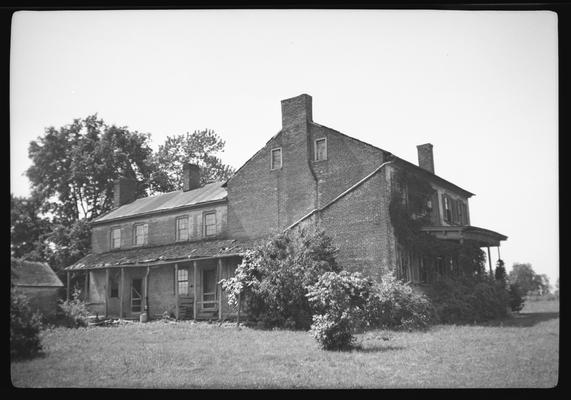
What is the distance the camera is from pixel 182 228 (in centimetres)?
2805

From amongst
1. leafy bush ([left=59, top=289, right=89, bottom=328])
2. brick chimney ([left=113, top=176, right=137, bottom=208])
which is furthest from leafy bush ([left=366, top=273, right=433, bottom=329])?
brick chimney ([left=113, top=176, right=137, bottom=208])

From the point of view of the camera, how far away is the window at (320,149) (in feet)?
74.6

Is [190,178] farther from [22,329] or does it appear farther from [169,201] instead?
[22,329]

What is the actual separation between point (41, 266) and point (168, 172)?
25.9m

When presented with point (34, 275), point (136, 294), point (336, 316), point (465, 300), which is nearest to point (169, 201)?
point (136, 294)

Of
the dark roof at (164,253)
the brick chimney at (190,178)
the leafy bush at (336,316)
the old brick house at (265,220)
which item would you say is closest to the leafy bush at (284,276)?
the old brick house at (265,220)

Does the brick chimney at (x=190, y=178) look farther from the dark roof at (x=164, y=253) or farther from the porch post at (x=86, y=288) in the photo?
the porch post at (x=86, y=288)

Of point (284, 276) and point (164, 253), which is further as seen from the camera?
point (164, 253)

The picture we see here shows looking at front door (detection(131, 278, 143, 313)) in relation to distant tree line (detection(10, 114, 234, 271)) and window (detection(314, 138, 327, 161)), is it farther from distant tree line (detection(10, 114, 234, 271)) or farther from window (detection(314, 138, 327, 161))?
window (detection(314, 138, 327, 161))

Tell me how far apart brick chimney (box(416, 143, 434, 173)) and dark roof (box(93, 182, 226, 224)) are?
39.0 feet

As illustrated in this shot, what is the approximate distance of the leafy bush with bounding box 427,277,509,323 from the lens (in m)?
17.5

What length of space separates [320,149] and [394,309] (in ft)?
30.8

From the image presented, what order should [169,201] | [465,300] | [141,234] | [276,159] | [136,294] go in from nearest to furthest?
[465,300] → [276,159] → [136,294] → [141,234] → [169,201]

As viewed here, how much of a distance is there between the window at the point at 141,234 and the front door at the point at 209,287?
634cm
